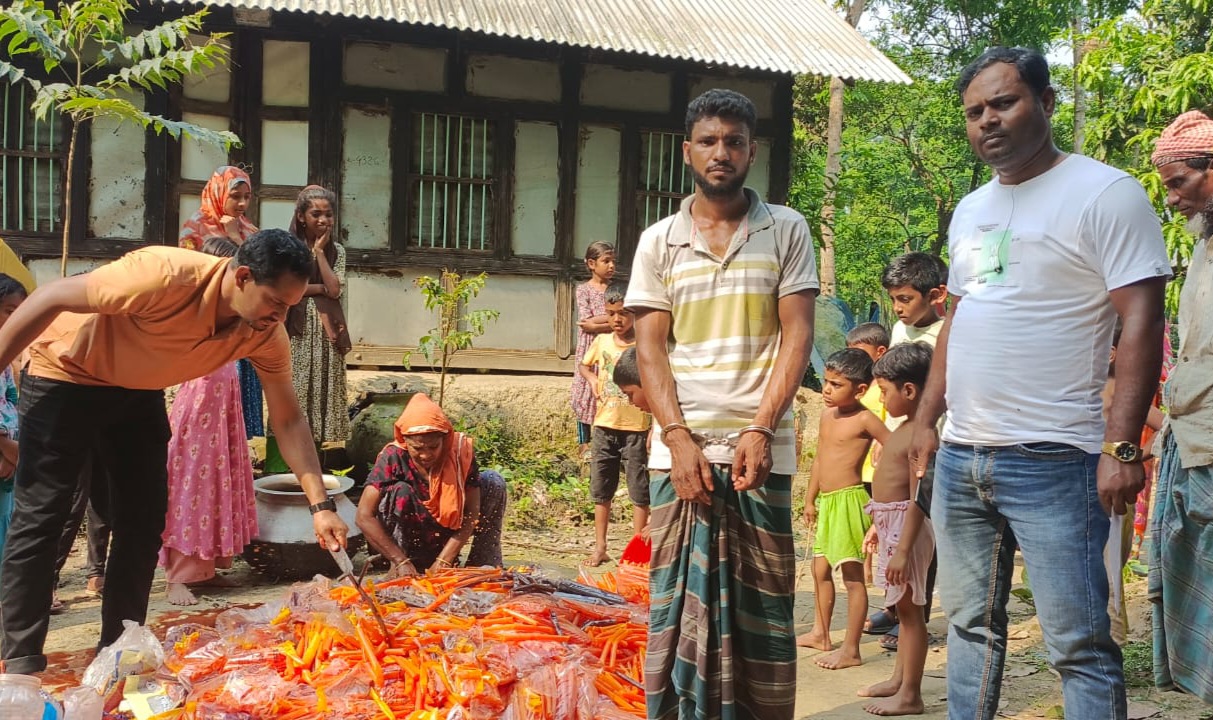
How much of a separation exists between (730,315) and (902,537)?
130 centimetres

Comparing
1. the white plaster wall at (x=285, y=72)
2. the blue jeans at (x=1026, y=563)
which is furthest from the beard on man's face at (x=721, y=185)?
the white plaster wall at (x=285, y=72)

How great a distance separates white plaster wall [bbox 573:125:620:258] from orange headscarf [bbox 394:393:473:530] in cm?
521

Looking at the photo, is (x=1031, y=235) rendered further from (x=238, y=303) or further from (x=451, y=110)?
(x=451, y=110)

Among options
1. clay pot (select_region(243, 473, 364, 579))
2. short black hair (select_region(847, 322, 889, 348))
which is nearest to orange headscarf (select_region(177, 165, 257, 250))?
clay pot (select_region(243, 473, 364, 579))

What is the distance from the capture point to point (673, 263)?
3318 mm

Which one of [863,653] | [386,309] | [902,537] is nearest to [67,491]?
[902,537]

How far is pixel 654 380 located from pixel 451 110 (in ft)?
23.8

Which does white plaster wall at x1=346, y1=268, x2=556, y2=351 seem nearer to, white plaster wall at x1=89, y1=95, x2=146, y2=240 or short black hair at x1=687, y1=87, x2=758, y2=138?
white plaster wall at x1=89, y1=95, x2=146, y2=240

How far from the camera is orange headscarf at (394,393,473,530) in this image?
17.3 feet

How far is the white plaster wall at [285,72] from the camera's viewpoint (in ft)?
31.0

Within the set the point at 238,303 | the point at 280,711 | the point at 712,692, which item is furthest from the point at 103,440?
the point at 712,692

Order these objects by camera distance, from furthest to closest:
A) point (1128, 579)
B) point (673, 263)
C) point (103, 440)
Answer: point (1128, 579) → point (103, 440) → point (673, 263)

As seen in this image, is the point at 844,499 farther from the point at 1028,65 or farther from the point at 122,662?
the point at 122,662

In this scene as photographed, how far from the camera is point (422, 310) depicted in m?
9.95
